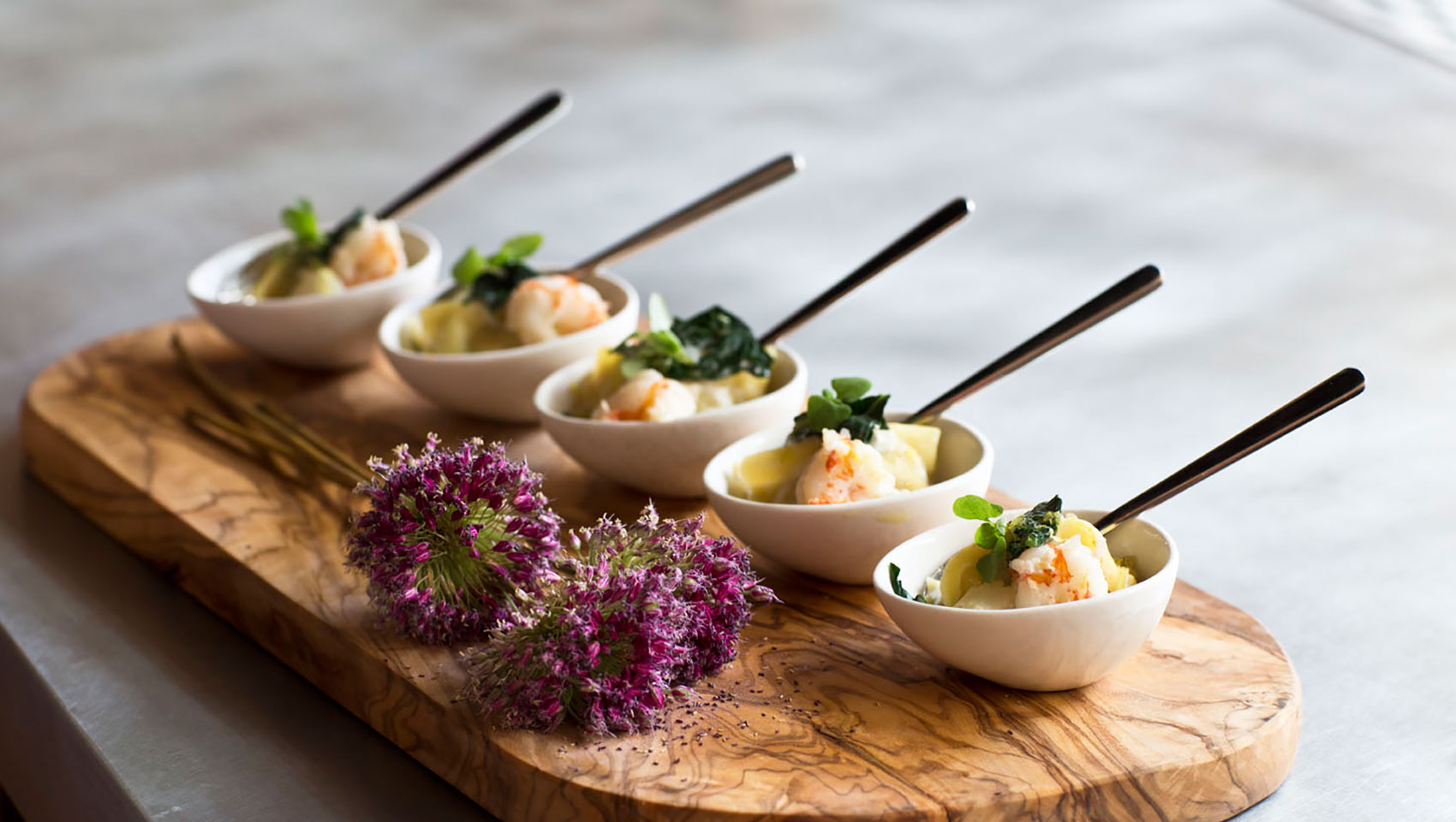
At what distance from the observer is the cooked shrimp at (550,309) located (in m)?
2.09

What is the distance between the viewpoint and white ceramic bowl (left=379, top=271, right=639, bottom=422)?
2053mm

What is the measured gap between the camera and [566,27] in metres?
5.17

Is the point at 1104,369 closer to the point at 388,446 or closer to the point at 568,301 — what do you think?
the point at 568,301

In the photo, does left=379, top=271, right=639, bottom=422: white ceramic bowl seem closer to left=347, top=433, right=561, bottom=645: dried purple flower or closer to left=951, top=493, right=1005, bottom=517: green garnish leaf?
left=347, top=433, right=561, bottom=645: dried purple flower

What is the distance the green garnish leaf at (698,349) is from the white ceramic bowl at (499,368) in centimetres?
15

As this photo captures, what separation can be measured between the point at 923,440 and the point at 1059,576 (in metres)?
0.35

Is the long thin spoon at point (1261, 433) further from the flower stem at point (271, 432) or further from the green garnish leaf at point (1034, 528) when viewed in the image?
the flower stem at point (271, 432)

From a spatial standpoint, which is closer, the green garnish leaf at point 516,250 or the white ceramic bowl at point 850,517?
the white ceramic bowl at point 850,517

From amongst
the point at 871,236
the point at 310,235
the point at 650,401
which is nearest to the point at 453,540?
the point at 650,401

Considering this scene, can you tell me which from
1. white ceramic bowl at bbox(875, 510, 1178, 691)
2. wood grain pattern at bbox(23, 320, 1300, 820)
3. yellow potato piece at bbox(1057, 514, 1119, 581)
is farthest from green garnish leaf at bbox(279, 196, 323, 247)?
yellow potato piece at bbox(1057, 514, 1119, 581)

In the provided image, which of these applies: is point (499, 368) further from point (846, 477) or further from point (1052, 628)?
point (1052, 628)

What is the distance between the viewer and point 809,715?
139 cm

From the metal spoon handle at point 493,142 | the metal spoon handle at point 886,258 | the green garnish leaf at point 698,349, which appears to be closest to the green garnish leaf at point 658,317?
the green garnish leaf at point 698,349

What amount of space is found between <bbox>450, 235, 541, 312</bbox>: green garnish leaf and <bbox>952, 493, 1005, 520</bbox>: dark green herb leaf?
95 cm
